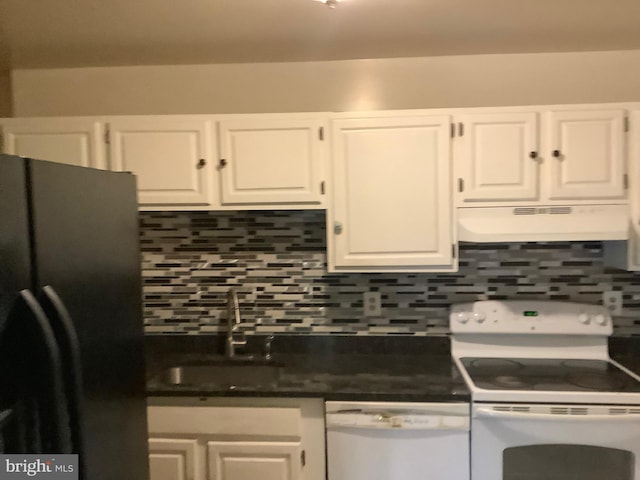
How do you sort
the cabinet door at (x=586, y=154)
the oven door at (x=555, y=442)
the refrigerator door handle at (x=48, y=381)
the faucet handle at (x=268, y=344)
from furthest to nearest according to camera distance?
the faucet handle at (x=268, y=344), the cabinet door at (x=586, y=154), the oven door at (x=555, y=442), the refrigerator door handle at (x=48, y=381)

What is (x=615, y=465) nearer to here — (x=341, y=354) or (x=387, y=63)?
(x=341, y=354)

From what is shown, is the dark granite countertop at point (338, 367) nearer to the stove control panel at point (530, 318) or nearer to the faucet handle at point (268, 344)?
the faucet handle at point (268, 344)

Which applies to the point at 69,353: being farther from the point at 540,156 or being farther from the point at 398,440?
→ the point at 540,156

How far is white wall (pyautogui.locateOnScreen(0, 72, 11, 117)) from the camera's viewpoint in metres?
2.78

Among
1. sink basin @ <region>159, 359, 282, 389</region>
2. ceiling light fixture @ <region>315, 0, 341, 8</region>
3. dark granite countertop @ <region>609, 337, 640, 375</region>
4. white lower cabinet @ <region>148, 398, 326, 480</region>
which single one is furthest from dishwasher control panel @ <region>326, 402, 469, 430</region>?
ceiling light fixture @ <region>315, 0, 341, 8</region>

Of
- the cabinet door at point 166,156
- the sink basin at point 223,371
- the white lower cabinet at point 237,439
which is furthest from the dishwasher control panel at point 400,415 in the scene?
the cabinet door at point 166,156

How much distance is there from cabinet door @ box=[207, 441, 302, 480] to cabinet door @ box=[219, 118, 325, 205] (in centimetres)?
100

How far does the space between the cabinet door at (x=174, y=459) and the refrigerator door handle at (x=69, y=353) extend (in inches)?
52.8

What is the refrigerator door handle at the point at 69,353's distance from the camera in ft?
3.06

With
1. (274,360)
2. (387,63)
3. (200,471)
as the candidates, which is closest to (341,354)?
(274,360)

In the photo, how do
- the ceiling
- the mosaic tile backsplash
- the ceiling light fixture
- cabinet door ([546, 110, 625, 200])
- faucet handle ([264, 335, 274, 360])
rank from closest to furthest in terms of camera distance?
1. the ceiling light fixture
2. the ceiling
3. cabinet door ([546, 110, 625, 200])
4. the mosaic tile backsplash
5. faucet handle ([264, 335, 274, 360])

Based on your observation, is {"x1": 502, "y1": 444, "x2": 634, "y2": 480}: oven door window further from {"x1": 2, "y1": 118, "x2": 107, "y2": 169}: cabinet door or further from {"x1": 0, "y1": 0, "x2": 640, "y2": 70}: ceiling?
{"x1": 2, "y1": 118, "x2": 107, "y2": 169}: cabinet door

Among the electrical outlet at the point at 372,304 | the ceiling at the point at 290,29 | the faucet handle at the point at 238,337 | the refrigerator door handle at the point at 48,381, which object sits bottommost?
the faucet handle at the point at 238,337

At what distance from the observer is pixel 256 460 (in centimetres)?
218
